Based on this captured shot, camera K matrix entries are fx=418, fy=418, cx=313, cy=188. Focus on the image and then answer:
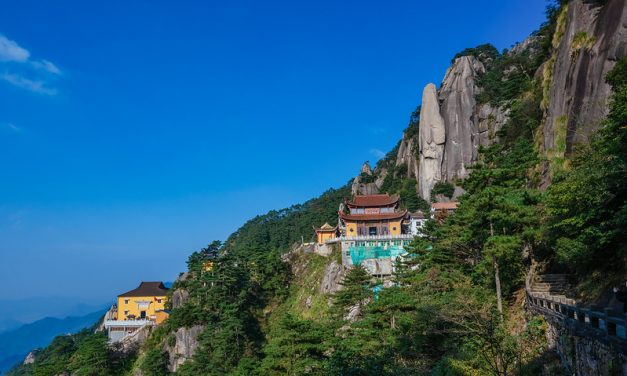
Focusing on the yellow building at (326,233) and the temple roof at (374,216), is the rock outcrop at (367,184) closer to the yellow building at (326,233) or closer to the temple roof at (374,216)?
the yellow building at (326,233)

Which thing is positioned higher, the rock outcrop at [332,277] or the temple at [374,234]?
the temple at [374,234]

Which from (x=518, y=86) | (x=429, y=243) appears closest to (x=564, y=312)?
(x=429, y=243)

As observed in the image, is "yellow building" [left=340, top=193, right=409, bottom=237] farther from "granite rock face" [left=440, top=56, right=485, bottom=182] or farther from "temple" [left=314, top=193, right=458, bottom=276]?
"granite rock face" [left=440, top=56, right=485, bottom=182]

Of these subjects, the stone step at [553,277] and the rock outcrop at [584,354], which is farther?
the stone step at [553,277]

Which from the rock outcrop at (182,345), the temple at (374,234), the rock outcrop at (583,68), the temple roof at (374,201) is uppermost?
the rock outcrop at (583,68)

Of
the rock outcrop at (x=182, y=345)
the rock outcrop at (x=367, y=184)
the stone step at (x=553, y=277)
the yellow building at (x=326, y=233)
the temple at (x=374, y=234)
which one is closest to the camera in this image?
the stone step at (x=553, y=277)

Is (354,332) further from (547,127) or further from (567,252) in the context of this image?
(547,127)

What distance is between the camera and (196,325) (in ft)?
130

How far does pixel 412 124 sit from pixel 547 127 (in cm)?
5205

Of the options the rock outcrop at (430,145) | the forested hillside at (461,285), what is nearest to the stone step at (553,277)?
the forested hillside at (461,285)

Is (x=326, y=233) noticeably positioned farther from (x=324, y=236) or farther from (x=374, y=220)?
(x=374, y=220)

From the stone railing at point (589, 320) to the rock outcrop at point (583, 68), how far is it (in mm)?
10239

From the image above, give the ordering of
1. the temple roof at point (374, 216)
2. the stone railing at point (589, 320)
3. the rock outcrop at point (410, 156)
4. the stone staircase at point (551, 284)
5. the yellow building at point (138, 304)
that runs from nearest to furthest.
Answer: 1. the stone railing at point (589, 320)
2. the stone staircase at point (551, 284)
3. the temple roof at point (374, 216)
4. the yellow building at point (138, 304)
5. the rock outcrop at point (410, 156)

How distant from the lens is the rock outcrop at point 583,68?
20.8 meters
